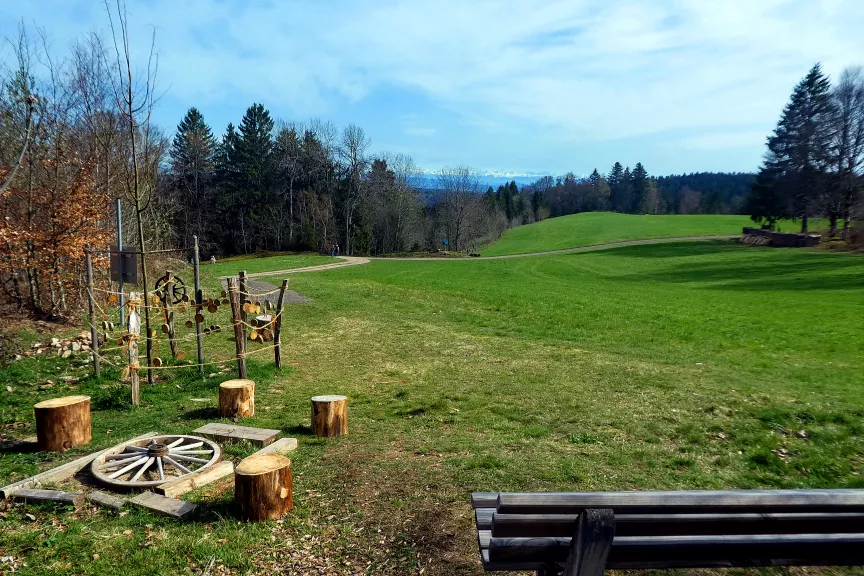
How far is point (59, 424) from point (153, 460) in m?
1.46

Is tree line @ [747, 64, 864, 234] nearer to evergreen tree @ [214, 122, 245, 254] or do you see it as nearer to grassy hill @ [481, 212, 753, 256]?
grassy hill @ [481, 212, 753, 256]

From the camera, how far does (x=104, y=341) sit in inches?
420

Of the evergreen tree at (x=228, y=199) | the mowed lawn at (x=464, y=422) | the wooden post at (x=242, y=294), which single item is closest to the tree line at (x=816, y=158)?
the mowed lawn at (x=464, y=422)

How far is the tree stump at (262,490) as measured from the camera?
4.44 m

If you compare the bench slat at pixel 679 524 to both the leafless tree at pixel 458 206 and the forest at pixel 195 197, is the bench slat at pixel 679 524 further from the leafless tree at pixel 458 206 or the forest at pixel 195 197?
the leafless tree at pixel 458 206

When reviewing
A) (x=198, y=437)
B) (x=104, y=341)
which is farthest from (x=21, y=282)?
(x=198, y=437)

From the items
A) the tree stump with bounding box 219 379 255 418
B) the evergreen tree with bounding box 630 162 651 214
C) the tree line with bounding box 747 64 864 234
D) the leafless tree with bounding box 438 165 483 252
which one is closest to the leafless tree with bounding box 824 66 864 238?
the tree line with bounding box 747 64 864 234

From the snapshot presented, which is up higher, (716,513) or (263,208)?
(263,208)

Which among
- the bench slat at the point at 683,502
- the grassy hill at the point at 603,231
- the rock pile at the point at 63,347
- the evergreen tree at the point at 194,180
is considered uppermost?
the evergreen tree at the point at 194,180

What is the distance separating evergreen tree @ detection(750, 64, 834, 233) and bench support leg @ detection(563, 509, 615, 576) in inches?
2012

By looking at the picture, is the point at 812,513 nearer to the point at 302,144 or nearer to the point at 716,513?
the point at 716,513

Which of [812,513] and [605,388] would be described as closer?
[812,513]

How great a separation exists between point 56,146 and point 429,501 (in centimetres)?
1368

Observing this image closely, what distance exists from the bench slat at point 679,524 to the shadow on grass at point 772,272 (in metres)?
26.7
